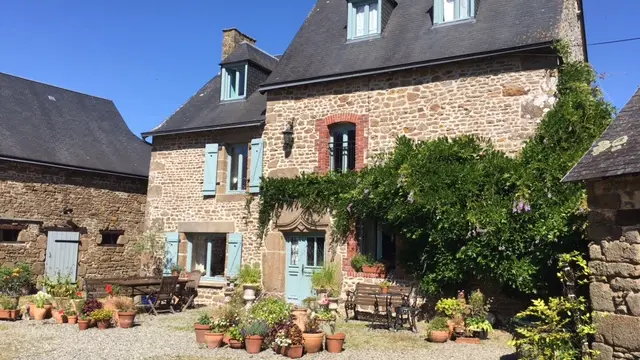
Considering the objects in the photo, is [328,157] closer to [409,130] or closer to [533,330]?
[409,130]

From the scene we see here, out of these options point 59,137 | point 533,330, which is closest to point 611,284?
point 533,330

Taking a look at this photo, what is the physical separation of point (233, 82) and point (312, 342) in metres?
9.19

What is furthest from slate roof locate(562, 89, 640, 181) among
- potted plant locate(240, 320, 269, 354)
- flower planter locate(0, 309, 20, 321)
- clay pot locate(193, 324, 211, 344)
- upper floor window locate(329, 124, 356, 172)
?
flower planter locate(0, 309, 20, 321)

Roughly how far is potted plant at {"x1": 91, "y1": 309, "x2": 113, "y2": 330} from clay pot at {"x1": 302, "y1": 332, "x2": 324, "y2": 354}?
3.82 m

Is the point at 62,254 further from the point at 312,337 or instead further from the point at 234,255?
the point at 312,337

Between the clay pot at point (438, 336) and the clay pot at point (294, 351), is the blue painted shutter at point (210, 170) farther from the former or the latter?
the clay pot at point (438, 336)

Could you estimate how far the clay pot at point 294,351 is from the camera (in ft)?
23.4

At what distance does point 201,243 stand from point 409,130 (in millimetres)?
6096

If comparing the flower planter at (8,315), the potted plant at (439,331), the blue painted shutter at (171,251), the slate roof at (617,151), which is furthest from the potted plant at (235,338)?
the blue painted shutter at (171,251)

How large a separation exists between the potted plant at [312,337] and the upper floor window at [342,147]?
4.58m

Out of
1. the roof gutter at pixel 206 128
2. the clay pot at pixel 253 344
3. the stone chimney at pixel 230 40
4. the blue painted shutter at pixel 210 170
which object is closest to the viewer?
the clay pot at pixel 253 344

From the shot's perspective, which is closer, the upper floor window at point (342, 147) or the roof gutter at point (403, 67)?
the roof gutter at point (403, 67)

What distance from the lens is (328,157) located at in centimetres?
1177

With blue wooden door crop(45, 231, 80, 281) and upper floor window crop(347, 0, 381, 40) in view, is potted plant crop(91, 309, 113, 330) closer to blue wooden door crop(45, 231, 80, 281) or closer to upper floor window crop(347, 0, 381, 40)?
blue wooden door crop(45, 231, 80, 281)
